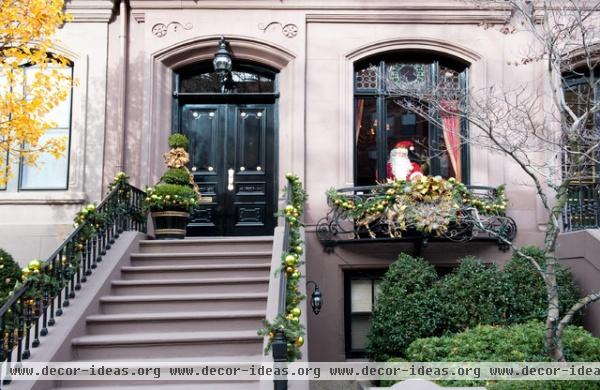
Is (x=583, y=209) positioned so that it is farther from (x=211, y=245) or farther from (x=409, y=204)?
(x=211, y=245)

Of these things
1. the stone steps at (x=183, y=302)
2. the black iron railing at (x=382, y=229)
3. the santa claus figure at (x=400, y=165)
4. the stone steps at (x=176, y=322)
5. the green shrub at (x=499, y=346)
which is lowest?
the green shrub at (x=499, y=346)

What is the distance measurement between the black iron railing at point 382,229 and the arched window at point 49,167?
460cm

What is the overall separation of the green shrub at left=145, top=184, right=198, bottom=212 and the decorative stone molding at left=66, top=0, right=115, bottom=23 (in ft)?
11.7

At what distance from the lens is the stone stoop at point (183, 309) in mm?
7258

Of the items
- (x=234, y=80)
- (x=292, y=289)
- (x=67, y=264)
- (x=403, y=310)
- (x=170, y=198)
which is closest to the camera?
(x=292, y=289)

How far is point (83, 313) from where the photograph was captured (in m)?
7.63

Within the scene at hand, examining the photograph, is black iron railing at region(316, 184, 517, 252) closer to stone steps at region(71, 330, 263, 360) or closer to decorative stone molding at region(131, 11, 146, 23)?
stone steps at region(71, 330, 263, 360)

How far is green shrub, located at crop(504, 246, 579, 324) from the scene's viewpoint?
28.7 ft

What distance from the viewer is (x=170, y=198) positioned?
32.1 ft

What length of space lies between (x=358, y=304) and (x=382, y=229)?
1523 mm

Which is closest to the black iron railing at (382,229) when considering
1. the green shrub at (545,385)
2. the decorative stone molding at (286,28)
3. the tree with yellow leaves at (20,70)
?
the decorative stone molding at (286,28)

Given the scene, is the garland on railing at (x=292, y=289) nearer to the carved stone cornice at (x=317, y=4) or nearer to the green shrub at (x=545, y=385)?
the green shrub at (x=545, y=385)

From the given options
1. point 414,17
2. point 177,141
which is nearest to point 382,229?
point 177,141

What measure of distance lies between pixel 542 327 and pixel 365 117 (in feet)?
16.3
